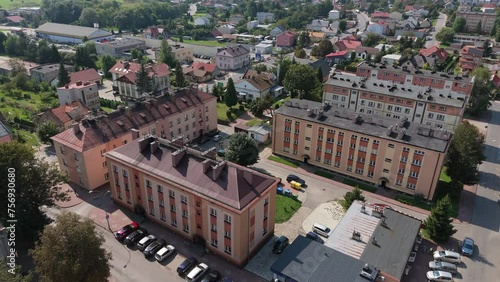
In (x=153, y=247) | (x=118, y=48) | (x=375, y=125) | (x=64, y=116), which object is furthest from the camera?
(x=118, y=48)

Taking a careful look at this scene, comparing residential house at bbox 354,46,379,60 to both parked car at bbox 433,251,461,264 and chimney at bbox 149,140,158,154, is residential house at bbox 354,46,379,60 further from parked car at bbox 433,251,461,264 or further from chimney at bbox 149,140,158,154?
chimney at bbox 149,140,158,154

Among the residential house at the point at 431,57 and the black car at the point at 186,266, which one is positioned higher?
the residential house at the point at 431,57

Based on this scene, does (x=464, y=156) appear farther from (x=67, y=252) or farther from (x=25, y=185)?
(x=25, y=185)

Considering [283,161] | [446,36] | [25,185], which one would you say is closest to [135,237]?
[25,185]

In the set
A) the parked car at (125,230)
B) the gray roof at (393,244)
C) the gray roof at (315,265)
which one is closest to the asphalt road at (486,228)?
the gray roof at (393,244)

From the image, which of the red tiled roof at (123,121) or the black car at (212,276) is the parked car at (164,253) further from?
the red tiled roof at (123,121)

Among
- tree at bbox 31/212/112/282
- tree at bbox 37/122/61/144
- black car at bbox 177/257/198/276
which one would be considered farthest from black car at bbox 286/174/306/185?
tree at bbox 37/122/61/144

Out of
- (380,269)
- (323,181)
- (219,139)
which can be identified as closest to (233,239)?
(380,269)
